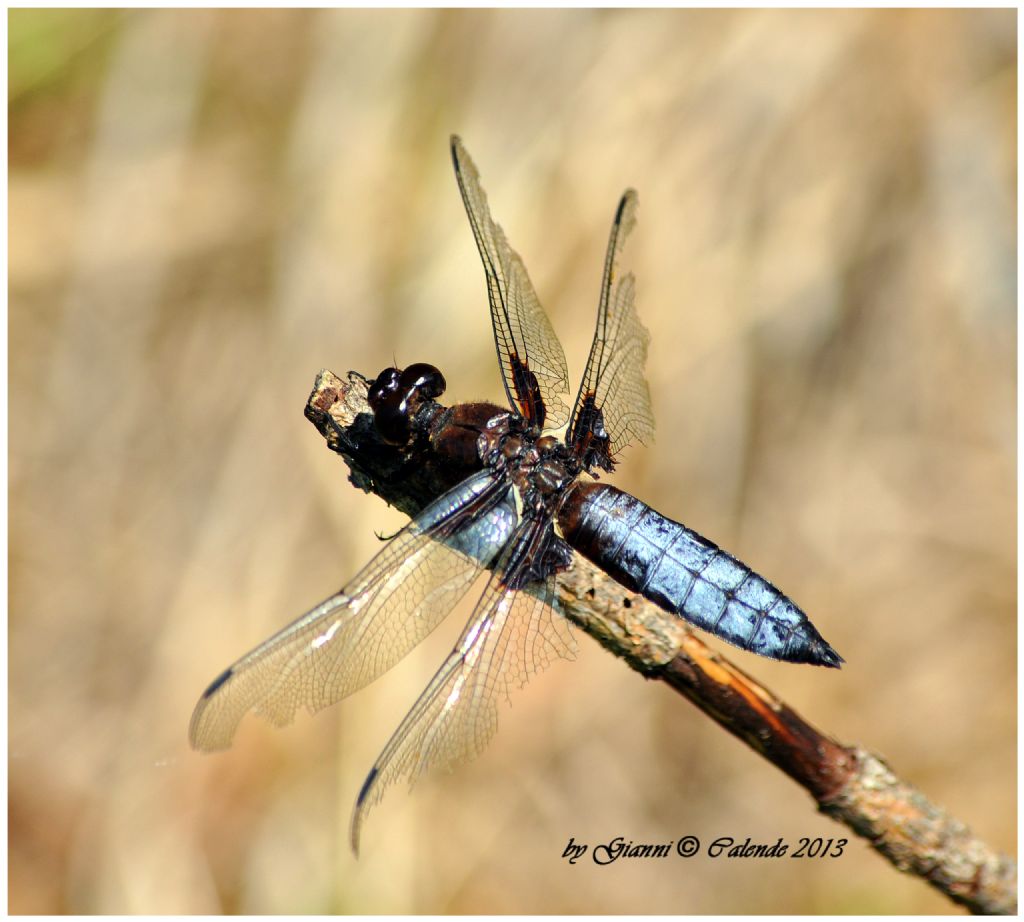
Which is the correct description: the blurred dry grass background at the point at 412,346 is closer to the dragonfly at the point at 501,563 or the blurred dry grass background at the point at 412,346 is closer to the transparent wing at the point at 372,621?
the dragonfly at the point at 501,563

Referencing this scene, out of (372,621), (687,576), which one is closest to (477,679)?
(372,621)

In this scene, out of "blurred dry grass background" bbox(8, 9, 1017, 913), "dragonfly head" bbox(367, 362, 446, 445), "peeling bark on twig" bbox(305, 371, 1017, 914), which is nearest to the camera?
"peeling bark on twig" bbox(305, 371, 1017, 914)

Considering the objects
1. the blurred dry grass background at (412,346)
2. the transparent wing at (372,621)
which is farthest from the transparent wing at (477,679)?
the blurred dry grass background at (412,346)

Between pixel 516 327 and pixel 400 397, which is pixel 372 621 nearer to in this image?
pixel 400 397

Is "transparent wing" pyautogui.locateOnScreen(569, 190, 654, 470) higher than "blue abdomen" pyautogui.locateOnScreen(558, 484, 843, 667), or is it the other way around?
"transparent wing" pyautogui.locateOnScreen(569, 190, 654, 470)

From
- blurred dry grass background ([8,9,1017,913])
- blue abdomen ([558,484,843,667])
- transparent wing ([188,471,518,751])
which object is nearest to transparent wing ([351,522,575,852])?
transparent wing ([188,471,518,751])

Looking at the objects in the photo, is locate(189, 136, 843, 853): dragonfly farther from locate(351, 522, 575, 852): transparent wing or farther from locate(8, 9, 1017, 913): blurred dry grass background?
locate(8, 9, 1017, 913): blurred dry grass background

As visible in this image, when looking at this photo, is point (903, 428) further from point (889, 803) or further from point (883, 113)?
point (889, 803)
